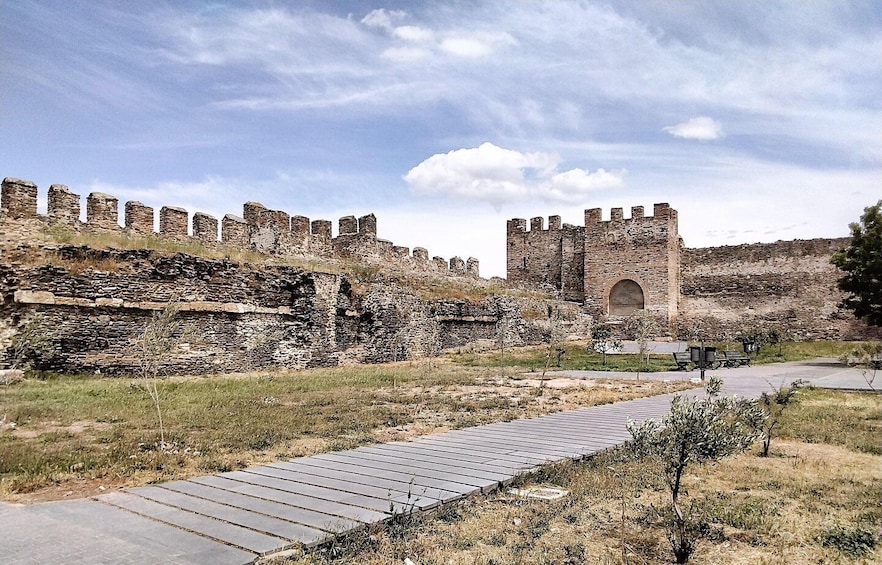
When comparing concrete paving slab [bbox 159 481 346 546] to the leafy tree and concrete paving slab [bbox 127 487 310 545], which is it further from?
the leafy tree

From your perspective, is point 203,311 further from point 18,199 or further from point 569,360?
point 569,360

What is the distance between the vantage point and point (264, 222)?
1838 centimetres

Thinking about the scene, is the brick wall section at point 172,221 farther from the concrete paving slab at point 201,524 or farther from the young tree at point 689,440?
the young tree at point 689,440

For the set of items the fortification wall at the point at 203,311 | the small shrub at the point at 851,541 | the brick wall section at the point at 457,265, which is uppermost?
the brick wall section at the point at 457,265

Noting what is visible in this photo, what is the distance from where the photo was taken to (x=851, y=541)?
12.9 ft

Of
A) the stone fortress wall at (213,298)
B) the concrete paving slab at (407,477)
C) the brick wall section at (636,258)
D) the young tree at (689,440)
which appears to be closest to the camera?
the young tree at (689,440)

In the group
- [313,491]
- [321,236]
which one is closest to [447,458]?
[313,491]

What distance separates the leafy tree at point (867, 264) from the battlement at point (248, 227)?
13631 millimetres

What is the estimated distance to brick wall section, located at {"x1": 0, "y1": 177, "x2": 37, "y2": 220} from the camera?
13086 mm

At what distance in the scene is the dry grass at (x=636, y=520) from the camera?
3.64 meters

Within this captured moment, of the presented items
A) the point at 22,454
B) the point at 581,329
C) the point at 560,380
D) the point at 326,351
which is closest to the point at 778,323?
the point at 581,329

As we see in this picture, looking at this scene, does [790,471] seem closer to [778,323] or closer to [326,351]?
[326,351]

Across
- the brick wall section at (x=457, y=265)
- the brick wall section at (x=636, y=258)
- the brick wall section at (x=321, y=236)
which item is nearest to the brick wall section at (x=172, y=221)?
the brick wall section at (x=321, y=236)

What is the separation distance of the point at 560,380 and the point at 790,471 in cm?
807
